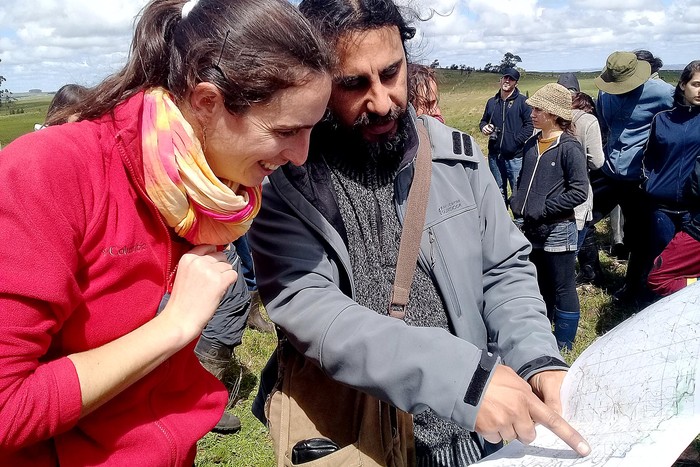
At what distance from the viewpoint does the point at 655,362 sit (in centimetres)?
122

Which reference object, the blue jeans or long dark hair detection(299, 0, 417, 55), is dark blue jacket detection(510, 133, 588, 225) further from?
the blue jeans

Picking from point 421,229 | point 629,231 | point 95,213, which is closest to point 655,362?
point 421,229

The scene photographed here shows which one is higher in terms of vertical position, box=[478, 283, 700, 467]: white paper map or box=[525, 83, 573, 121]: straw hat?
box=[478, 283, 700, 467]: white paper map

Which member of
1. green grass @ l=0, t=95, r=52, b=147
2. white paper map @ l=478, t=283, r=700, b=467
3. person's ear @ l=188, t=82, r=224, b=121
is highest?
person's ear @ l=188, t=82, r=224, b=121

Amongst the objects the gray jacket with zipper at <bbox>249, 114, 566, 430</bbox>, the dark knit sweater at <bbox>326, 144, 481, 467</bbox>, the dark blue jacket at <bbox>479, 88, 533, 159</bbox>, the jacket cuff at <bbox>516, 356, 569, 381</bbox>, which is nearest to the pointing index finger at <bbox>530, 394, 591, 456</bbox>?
the gray jacket with zipper at <bbox>249, 114, 566, 430</bbox>

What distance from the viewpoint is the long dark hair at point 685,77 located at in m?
4.73

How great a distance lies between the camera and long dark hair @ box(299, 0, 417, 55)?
66.8 inches

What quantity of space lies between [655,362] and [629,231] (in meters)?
5.16

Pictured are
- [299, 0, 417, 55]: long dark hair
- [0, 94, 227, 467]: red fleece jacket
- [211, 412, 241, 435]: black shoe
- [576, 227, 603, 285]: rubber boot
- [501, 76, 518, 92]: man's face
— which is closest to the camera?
[0, 94, 227, 467]: red fleece jacket

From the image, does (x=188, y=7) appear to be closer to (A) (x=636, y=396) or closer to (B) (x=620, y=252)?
(A) (x=636, y=396)

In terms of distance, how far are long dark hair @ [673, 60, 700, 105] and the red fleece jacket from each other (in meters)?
4.69

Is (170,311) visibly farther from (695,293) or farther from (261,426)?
(261,426)

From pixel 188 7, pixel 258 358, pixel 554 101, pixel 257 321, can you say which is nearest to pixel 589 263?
pixel 554 101

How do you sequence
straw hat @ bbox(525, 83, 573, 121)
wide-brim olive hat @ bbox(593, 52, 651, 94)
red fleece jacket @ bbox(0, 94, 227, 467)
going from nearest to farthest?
red fleece jacket @ bbox(0, 94, 227, 467) < straw hat @ bbox(525, 83, 573, 121) < wide-brim olive hat @ bbox(593, 52, 651, 94)
